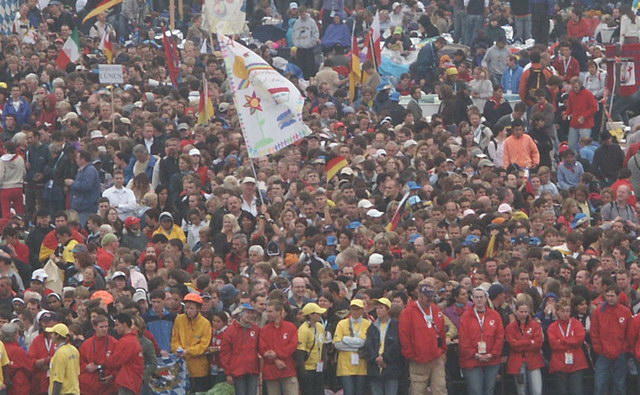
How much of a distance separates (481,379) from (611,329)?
1541mm

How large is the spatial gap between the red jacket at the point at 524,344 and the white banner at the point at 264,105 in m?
5.03

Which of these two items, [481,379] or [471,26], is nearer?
[481,379]

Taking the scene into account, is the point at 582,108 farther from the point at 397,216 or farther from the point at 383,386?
the point at 383,386

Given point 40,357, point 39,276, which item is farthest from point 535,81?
point 40,357

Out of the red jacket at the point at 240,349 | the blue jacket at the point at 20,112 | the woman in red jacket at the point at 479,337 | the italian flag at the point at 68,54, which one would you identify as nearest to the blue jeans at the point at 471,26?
the italian flag at the point at 68,54

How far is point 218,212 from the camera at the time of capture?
1059 inches

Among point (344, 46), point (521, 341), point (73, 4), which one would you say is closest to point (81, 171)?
point (521, 341)

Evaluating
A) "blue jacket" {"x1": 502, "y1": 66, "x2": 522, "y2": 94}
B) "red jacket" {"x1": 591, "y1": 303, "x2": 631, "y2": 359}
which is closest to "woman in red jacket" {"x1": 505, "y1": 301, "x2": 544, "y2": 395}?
"red jacket" {"x1": 591, "y1": 303, "x2": 631, "y2": 359}

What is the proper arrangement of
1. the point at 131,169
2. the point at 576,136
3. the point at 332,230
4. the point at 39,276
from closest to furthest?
the point at 39,276 < the point at 332,230 < the point at 131,169 < the point at 576,136

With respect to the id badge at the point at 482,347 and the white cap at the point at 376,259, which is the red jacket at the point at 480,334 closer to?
the id badge at the point at 482,347

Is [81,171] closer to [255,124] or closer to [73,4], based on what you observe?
[255,124]

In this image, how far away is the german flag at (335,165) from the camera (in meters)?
29.7

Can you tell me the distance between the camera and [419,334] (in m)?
22.7

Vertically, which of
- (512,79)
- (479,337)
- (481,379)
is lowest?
(512,79)
